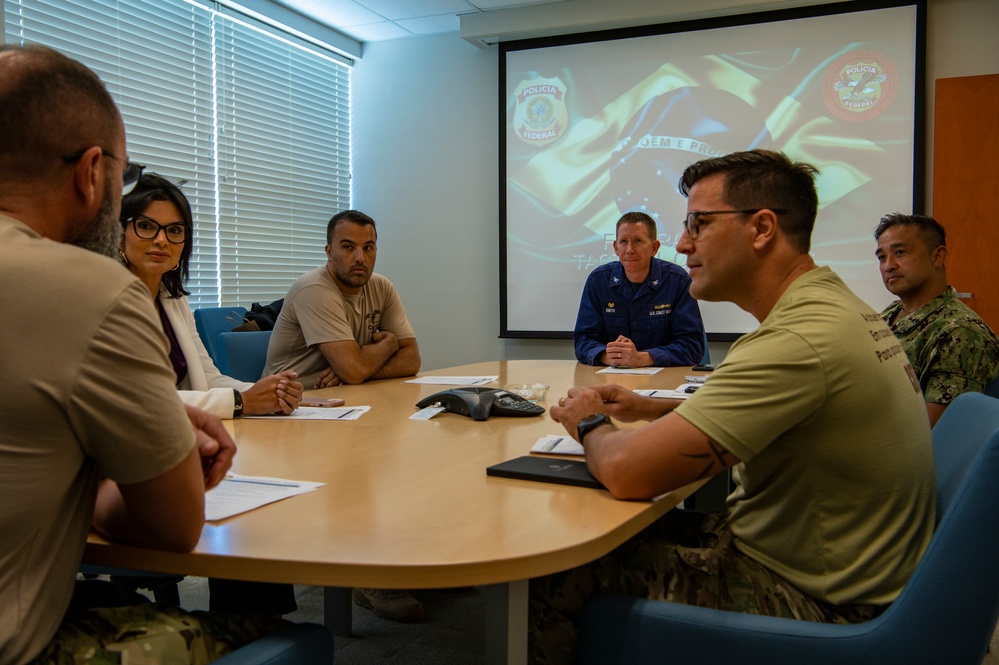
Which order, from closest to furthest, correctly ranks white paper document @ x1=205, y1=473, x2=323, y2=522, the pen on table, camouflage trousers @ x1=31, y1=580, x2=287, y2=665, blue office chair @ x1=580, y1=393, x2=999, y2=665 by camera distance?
camouflage trousers @ x1=31, y1=580, x2=287, y2=665 < blue office chair @ x1=580, y1=393, x2=999, y2=665 < white paper document @ x1=205, y1=473, x2=323, y2=522 < the pen on table

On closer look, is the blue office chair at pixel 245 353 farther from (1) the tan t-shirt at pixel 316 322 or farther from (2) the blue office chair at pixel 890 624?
(2) the blue office chair at pixel 890 624

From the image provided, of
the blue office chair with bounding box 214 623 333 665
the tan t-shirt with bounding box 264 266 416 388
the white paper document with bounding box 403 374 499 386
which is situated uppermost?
the tan t-shirt with bounding box 264 266 416 388

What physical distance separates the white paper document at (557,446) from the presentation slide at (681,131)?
345cm

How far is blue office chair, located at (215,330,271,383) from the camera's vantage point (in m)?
3.04

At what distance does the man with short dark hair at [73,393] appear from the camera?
82 cm

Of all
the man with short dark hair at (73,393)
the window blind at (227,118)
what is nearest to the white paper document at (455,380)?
the man with short dark hair at (73,393)

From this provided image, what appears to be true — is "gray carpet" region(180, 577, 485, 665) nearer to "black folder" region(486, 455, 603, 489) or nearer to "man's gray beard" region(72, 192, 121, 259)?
"black folder" region(486, 455, 603, 489)

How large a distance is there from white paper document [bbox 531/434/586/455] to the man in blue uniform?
73.8 inches

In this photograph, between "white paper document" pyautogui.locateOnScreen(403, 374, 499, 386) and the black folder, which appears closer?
the black folder

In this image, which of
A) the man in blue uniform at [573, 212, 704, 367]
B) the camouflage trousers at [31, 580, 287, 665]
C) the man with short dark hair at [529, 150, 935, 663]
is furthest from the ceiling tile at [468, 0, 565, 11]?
the camouflage trousers at [31, 580, 287, 665]

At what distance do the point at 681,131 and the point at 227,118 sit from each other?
Result: 9.69 ft

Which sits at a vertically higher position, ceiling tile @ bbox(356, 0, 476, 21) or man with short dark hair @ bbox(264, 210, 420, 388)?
ceiling tile @ bbox(356, 0, 476, 21)

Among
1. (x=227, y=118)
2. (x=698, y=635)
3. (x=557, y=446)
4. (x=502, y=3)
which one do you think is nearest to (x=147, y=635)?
(x=698, y=635)

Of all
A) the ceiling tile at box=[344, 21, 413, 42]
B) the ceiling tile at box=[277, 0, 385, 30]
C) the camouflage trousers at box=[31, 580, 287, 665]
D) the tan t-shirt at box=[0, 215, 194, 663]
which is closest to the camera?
the tan t-shirt at box=[0, 215, 194, 663]
